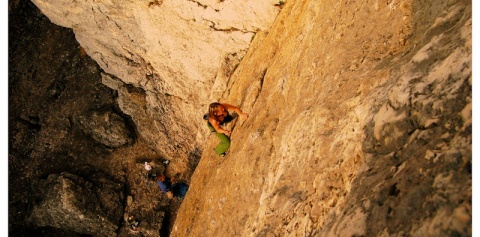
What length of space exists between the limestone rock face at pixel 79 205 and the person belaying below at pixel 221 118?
20.9 feet

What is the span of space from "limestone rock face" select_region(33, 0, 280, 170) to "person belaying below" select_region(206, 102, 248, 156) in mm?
2539

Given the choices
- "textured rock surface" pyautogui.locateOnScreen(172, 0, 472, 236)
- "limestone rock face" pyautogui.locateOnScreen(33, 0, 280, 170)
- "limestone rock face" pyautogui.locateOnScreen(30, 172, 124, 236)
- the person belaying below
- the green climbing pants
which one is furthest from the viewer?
"limestone rock face" pyautogui.locateOnScreen(30, 172, 124, 236)

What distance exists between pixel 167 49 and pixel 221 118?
4256 mm

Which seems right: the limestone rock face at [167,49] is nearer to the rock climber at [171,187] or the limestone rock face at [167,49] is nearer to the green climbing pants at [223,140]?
the rock climber at [171,187]

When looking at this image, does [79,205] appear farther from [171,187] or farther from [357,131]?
[357,131]

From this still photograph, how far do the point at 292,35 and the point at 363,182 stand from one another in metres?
4.56

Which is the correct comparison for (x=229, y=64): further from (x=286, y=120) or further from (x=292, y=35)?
(x=286, y=120)

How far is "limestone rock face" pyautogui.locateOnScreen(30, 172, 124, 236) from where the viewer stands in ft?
39.5

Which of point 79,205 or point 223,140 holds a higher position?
point 223,140

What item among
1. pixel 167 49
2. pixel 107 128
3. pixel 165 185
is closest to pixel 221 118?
pixel 167 49

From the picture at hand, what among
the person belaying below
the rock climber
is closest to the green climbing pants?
the person belaying below

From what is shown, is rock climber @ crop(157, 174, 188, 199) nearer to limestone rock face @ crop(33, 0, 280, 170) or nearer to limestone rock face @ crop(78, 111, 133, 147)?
limestone rock face @ crop(33, 0, 280, 170)

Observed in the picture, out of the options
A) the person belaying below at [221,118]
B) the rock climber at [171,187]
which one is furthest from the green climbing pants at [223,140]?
the rock climber at [171,187]

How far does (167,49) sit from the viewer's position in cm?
1090
